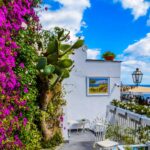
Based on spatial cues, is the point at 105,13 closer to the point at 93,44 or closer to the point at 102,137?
the point at 93,44

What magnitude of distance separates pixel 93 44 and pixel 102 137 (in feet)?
15.7

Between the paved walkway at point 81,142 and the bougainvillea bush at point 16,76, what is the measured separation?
148 centimetres

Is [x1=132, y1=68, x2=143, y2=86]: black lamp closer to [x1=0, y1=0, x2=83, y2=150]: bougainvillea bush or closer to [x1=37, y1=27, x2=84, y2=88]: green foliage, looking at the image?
[x1=0, y1=0, x2=83, y2=150]: bougainvillea bush

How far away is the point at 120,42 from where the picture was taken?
1248cm

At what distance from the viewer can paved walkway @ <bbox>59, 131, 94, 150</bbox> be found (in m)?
8.85

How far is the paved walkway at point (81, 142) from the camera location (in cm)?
885

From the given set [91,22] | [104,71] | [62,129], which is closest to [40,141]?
[62,129]

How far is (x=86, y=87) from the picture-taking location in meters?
12.5

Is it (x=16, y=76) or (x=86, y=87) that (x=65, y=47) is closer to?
(x=16, y=76)

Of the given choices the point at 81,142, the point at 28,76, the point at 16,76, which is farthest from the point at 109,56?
the point at 16,76

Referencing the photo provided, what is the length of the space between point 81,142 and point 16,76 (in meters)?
4.12

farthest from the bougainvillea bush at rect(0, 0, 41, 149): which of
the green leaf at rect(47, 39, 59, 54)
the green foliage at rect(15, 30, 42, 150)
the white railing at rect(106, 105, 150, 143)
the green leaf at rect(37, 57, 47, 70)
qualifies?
the white railing at rect(106, 105, 150, 143)

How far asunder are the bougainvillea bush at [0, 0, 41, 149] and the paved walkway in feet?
4.86

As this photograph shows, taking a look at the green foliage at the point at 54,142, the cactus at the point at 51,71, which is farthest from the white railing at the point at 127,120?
the cactus at the point at 51,71
